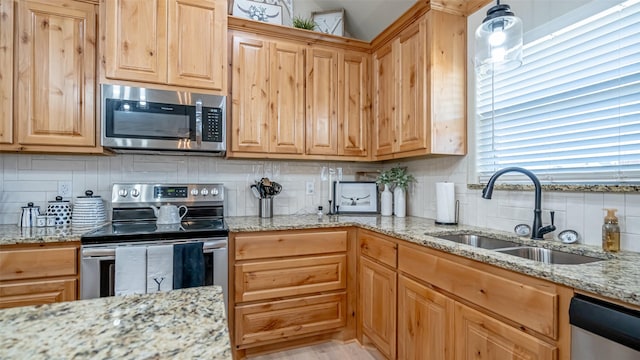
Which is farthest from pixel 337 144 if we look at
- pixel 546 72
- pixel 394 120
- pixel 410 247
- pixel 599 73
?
pixel 599 73

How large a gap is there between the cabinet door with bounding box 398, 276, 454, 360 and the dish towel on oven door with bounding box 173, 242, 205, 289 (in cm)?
121

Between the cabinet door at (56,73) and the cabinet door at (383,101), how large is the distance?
2.09 m

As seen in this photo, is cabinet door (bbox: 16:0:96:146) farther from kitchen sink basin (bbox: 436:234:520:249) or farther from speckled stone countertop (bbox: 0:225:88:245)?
kitchen sink basin (bbox: 436:234:520:249)

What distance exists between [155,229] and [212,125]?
79 cm

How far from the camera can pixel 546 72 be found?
1.71 m

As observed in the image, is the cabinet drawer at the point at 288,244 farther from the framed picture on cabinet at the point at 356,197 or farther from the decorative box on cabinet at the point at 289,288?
the framed picture on cabinet at the point at 356,197

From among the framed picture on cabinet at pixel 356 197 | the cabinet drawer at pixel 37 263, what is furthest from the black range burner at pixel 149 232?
the framed picture on cabinet at pixel 356 197

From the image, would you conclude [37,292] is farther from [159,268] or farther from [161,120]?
[161,120]

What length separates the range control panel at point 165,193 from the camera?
2.31 metres

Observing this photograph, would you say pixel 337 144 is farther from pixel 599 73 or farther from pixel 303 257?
pixel 599 73

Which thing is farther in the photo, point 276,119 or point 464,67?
point 276,119

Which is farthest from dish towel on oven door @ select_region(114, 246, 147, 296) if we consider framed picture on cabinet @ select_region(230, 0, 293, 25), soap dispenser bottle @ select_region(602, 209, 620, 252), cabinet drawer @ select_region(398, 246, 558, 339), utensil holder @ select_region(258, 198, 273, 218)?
soap dispenser bottle @ select_region(602, 209, 620, 252)

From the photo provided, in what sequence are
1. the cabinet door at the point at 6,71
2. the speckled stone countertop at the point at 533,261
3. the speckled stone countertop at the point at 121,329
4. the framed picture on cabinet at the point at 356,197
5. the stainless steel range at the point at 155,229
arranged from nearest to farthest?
the speckled stone countertop at the point at 121,329
the speckled stone countertop at the point at 533,261
the stainless steel range at the point at 155,229
the cabinet door at the point at 6,71
the framed picture on cabinet at the point at 356,197

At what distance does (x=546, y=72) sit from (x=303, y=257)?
184 cm
